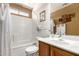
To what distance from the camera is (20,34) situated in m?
1.54

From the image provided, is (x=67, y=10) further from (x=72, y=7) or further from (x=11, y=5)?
(x=11, y=5)

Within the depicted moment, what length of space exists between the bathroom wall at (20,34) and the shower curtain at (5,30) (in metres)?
0.05

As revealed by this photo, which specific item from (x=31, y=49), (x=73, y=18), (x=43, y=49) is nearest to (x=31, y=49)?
(x=31, y=49)

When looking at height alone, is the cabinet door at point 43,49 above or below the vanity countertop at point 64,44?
below

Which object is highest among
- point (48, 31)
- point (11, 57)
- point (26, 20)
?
point (26, 20)

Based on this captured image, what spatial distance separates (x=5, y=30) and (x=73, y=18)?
0.78m

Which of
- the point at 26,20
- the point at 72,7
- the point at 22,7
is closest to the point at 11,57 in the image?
the point at 26,20

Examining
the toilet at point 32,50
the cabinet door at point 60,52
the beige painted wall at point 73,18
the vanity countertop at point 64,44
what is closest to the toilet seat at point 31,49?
the toilet at point 32,50

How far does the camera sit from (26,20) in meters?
1.56

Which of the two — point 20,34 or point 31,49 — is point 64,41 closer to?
point 31,49

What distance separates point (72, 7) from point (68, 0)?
0.09 m

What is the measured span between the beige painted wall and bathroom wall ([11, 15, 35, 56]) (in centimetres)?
32

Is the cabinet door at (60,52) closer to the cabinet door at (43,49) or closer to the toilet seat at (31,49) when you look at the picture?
the cabinet door at (43,49)

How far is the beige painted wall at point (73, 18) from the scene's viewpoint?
4.94 feet
